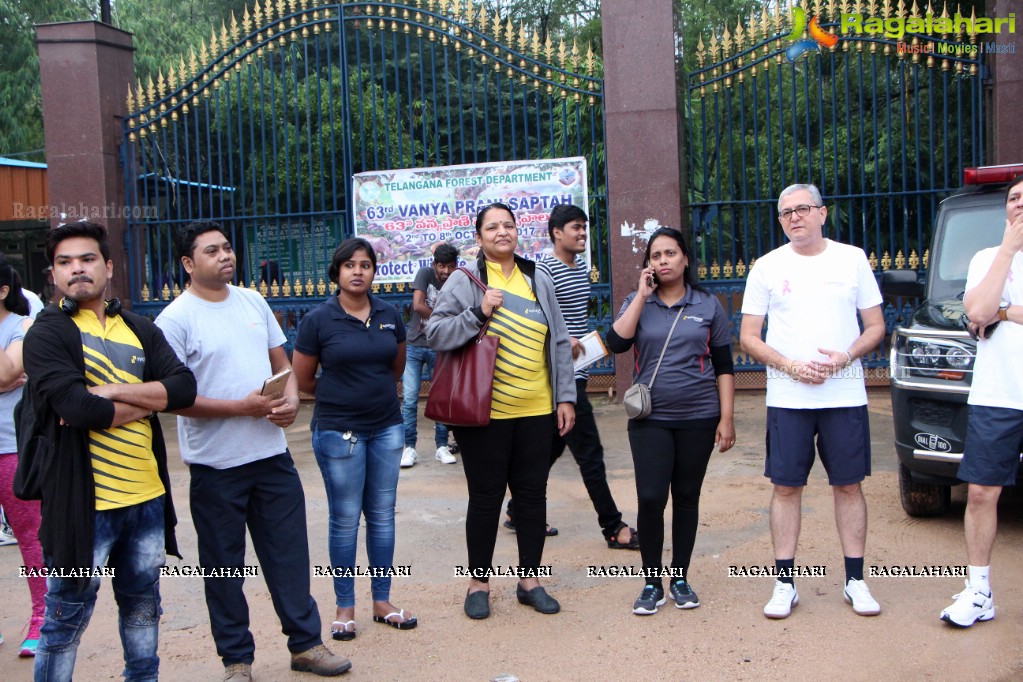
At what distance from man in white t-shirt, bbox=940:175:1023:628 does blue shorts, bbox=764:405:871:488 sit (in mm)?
421

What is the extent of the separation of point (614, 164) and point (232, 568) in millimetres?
6365

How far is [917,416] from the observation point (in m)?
5.19

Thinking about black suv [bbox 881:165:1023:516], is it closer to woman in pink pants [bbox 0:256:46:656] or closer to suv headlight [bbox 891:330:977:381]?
suv headlight [bbox 891:330:977:381]

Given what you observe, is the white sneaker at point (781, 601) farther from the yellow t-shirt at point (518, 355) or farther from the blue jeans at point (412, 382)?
the blue jeans at point (412, 382)

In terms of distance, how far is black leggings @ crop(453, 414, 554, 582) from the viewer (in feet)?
14.8

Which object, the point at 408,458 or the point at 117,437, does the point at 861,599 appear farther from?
the point at 408,458

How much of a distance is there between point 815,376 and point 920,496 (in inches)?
68.5

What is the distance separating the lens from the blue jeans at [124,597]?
334 centimetres

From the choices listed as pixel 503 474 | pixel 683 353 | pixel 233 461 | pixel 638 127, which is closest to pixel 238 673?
pixel 233 461

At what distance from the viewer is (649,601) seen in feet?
14.9

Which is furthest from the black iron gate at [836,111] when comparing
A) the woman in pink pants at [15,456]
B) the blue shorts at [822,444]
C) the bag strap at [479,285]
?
the woman in pink pants at [15,456]

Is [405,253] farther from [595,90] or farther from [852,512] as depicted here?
[852,512]

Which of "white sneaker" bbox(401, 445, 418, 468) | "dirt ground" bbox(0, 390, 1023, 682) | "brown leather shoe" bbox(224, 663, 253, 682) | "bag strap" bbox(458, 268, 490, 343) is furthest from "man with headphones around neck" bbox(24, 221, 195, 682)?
"white sneaker" bbox(401, 445, 418, 468)

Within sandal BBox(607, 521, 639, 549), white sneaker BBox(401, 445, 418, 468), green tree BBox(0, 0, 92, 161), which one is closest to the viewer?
Answer: sandal BBox(607, 521, 639, 549)
